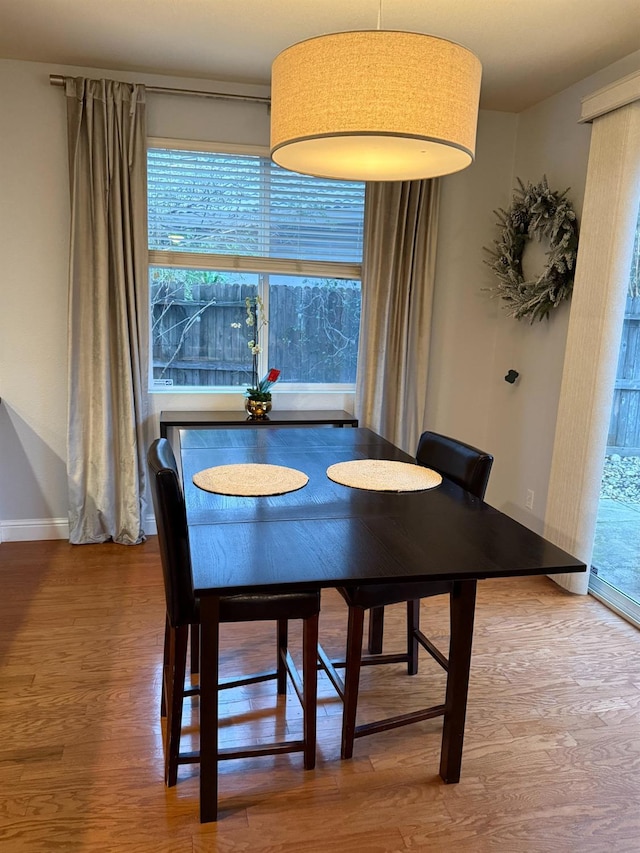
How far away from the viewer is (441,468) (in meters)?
2.50

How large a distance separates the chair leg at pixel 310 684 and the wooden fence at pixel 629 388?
204 cm

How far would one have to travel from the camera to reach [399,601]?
6.67ft

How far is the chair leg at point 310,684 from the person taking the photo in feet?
6.25

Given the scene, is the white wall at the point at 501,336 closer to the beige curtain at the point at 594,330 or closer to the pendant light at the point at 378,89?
the beige curtain at the point at 594,330

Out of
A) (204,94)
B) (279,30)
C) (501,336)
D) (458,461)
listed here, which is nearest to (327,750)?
(458,461)

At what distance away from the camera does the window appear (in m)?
3.64

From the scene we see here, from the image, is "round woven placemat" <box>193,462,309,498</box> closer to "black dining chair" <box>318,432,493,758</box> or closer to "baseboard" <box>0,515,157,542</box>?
"black dining chair" <box>318,432,493,758</box>

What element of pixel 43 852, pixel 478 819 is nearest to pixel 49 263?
pixel 43 852

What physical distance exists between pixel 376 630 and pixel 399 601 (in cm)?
61

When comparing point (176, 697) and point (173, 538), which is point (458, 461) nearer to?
point (173, 538)

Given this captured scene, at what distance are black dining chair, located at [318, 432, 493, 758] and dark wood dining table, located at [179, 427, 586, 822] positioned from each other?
9 cm

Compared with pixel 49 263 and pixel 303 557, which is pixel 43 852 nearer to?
pixel 303 557

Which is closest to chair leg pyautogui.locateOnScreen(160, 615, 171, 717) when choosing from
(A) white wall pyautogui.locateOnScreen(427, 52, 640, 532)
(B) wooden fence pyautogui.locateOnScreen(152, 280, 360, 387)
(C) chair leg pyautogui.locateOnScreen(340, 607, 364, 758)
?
(C) chair leg pyautogui.locateOnScreen(340, 607, 364, 758)

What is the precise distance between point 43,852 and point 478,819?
1.19 meters
